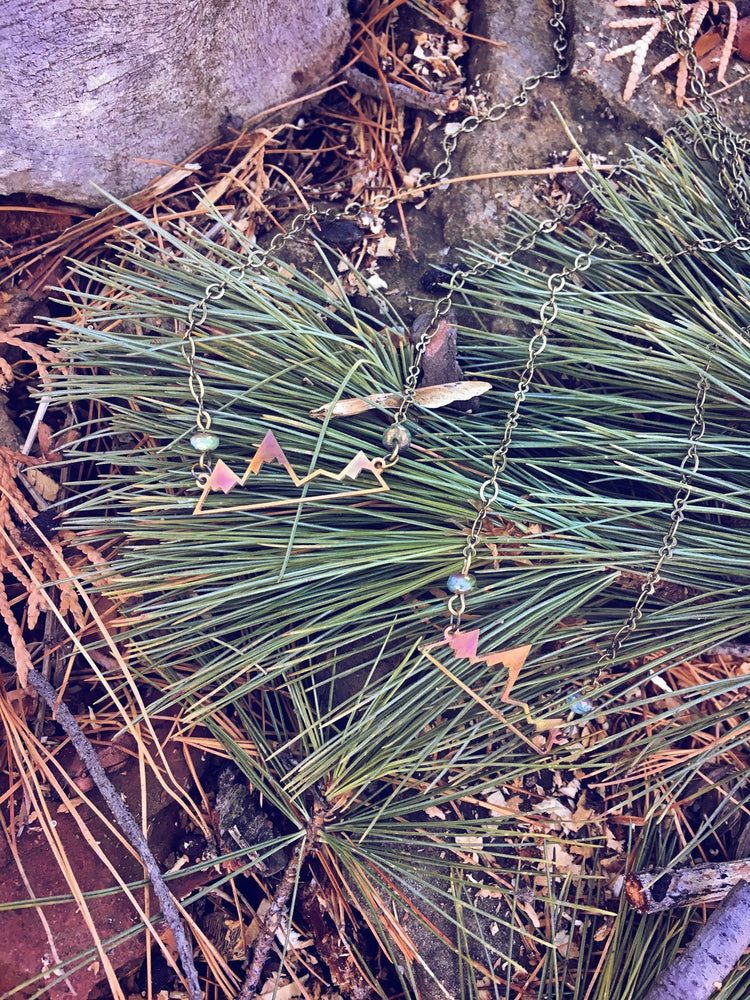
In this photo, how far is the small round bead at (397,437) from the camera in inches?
51.2

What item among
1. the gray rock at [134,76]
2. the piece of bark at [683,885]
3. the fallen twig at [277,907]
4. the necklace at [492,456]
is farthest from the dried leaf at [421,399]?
the piece of bark at [683,885]

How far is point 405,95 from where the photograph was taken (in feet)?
5.90

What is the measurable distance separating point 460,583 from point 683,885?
30.5 inches

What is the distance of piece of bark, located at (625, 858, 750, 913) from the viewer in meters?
1.36

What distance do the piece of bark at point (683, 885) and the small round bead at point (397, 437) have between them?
970mm

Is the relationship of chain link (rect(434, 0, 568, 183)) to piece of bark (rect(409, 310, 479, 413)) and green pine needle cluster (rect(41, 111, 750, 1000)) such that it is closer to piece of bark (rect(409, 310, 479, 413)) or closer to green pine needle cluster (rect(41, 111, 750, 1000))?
green pine needle cluster (rect(41, 111, 750, 1000))

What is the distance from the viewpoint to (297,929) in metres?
1.47

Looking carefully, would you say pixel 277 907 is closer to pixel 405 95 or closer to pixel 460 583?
pixel 460 583

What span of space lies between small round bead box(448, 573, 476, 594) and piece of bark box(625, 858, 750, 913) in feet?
2.26

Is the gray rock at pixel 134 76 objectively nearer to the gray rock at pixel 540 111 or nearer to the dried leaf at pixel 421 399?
the gray rock at pixel 540 111

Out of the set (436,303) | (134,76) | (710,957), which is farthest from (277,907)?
(134,76)

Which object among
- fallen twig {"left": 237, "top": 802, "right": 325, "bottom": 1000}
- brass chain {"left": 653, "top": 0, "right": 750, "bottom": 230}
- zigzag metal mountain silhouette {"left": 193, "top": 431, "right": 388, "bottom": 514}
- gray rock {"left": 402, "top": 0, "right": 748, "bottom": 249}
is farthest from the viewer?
gray rock {"left": 402, "top": 0, "right": 748, "bottom": 249}

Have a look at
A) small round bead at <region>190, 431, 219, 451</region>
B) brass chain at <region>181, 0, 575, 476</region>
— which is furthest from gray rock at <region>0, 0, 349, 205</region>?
small round bead at <region>190, 431, 219, 451</region>

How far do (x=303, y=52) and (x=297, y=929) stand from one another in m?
2.06
